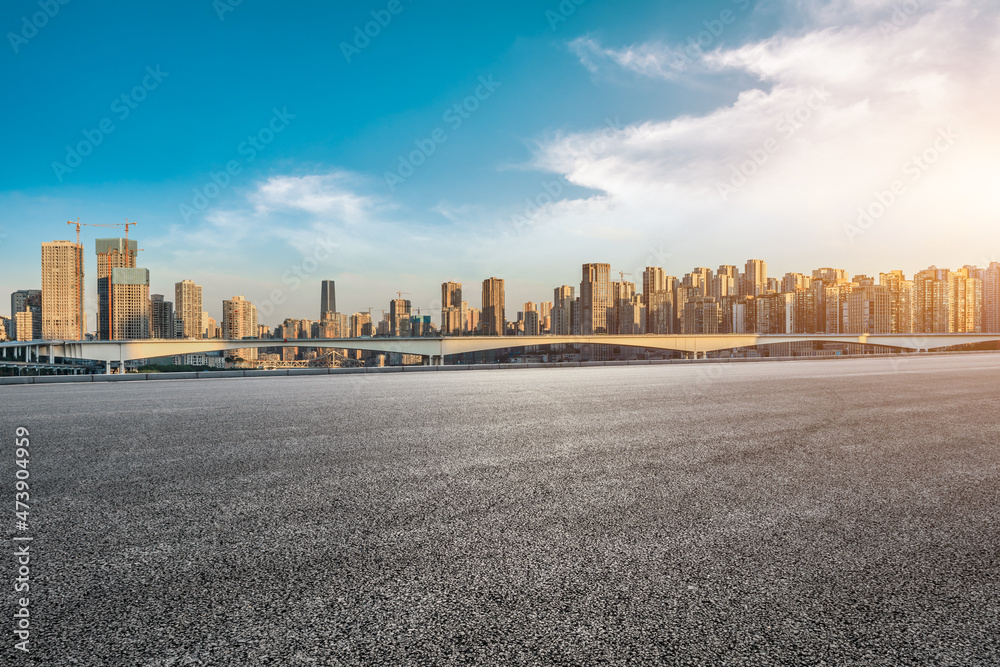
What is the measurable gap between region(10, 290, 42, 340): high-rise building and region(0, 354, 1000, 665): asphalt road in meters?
123

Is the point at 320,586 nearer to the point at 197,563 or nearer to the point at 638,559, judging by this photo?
the point at 197,563

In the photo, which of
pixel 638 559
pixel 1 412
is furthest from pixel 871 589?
pixel 1 412

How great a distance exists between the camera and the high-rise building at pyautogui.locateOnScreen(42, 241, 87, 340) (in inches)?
3553

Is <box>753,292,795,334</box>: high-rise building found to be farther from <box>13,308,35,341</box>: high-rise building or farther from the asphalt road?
<box>13,308,35,341</box>: high-rise building

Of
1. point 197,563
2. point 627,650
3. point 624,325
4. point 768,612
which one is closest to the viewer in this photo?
point 627,650

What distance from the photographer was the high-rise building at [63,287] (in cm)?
9025

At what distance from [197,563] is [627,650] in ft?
9.78

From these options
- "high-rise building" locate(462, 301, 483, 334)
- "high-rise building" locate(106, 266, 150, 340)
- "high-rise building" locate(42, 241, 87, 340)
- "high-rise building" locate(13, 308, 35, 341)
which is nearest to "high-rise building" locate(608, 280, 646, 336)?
"high-rise building" locate(462, 301, 483, 334)

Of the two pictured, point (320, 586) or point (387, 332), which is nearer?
point (320, 586)

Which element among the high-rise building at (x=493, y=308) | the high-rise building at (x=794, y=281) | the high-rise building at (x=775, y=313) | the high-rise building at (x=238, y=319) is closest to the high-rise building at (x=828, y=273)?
the high-rise building at (x=794, y=281)

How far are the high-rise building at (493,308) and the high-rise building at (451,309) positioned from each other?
201 inches

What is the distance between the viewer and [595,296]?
98.0 meters

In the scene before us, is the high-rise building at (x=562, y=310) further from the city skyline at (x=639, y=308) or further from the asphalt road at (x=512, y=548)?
the asphalt road at (x=512, y=548)

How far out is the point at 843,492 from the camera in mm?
5414
